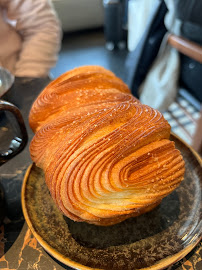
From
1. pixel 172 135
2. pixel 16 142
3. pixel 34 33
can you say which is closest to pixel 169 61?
pixel 34 33

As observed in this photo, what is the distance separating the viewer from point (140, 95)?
1864 mm

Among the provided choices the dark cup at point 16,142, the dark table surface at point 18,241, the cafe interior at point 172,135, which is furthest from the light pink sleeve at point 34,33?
the dark cup at point 16,142

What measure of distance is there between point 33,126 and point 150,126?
303 mm

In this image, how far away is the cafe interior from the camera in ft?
1.57

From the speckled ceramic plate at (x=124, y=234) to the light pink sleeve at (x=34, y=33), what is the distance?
75cm

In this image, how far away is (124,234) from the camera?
52 centimetres

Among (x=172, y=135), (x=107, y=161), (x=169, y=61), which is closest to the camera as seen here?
(x=107, y=161)

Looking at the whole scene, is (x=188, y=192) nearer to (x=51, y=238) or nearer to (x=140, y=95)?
(x=51, y=238)

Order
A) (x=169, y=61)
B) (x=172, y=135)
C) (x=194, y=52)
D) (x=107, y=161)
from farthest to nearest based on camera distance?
(x=169, y=61) → (x=194, y=52) → (x=172, y=135) → (x=107, y=161)

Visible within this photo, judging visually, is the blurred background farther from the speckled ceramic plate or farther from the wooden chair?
the speckled ceramic plate

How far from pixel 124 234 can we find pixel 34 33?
1.08m

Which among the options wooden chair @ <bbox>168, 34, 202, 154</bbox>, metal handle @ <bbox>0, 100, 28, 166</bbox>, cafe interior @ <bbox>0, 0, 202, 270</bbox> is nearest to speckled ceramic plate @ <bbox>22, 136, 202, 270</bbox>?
cafe interior @ <bbox>0, 0, 202, 270</bbox>

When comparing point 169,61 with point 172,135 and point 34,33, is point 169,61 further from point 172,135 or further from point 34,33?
point 172,135

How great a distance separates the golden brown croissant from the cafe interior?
6cm
